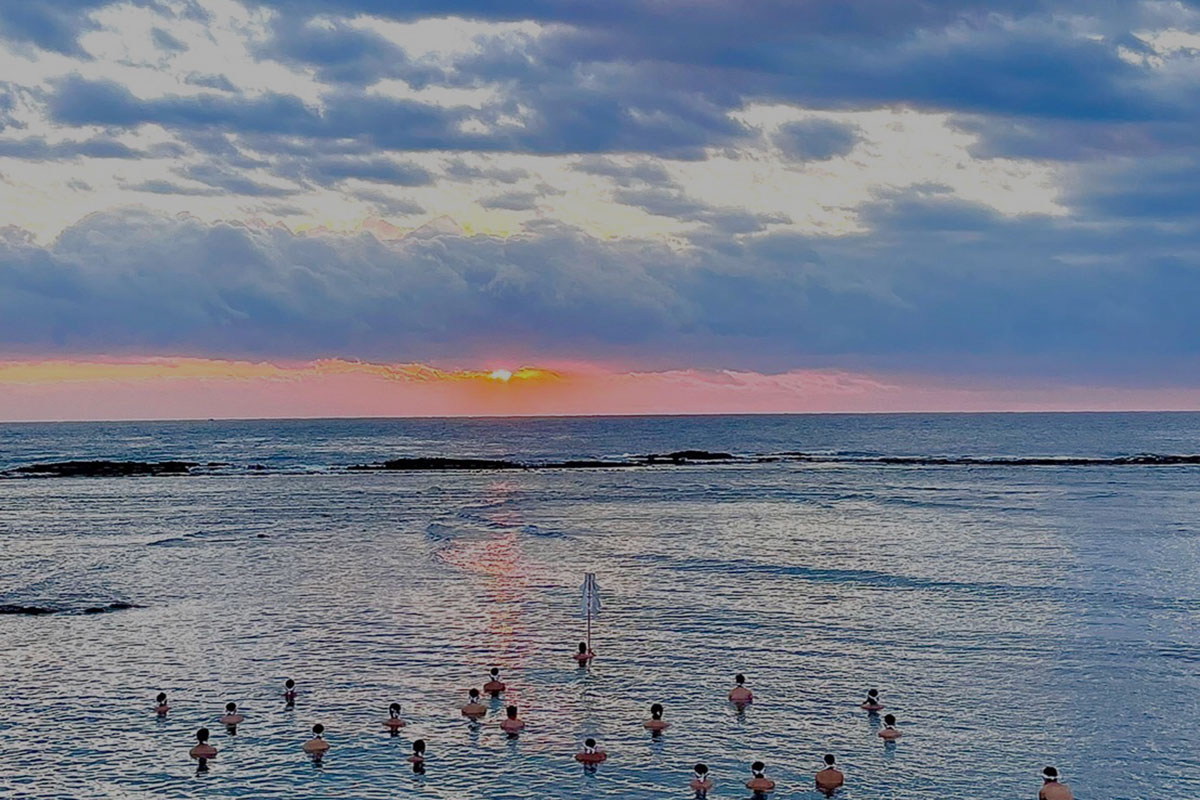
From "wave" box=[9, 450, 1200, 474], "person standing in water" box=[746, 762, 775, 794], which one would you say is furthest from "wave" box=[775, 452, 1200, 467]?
"person standing in water" box=[746, 762, 775, 794]

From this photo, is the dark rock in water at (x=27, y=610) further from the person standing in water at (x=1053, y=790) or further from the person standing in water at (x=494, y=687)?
the person standing in water at (x=1053, y=790)

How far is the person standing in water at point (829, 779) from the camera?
24781 mm

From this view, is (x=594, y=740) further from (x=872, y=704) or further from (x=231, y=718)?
(x=231, y=718)

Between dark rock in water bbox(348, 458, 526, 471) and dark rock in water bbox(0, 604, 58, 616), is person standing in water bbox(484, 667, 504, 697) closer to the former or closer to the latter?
dark rock in water bbox(0, 604, 58, 616)

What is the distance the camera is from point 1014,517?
77.9 metres

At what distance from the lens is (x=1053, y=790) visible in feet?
78.5

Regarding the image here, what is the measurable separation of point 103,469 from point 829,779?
131 m

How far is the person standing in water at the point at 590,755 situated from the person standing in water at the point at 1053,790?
986 centimetres

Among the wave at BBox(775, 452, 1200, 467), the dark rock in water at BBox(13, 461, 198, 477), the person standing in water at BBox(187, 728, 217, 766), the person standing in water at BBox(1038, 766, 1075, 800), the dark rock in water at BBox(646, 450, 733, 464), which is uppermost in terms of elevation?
the wave at BBox(775, 452, 1200, 467)

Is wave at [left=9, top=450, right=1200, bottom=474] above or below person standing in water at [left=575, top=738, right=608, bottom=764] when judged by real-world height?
above

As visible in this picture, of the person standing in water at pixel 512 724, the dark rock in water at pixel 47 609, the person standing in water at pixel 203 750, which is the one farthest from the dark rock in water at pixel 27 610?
the person standing in water at pixel 512 724

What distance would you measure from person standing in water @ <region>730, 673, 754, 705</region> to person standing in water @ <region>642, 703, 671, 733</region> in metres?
2.64

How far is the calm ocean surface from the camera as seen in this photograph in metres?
26.4

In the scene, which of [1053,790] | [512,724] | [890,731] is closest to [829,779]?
[890,731]
